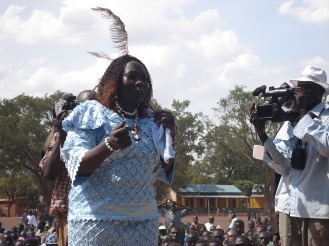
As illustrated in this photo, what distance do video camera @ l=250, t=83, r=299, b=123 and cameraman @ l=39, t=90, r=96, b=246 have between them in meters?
1.11

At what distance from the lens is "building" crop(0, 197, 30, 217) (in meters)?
54.8

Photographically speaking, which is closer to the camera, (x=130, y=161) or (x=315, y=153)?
(x=130, y=161)

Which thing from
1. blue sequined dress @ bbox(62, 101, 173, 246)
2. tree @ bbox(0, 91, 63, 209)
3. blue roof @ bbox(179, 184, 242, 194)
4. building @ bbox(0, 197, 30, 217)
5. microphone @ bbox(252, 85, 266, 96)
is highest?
tree @ bbox(0, 91, 63, 209)

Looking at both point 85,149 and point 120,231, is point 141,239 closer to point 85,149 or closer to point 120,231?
point 120,231

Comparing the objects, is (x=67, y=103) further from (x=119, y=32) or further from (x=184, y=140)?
(x=184, y=140)

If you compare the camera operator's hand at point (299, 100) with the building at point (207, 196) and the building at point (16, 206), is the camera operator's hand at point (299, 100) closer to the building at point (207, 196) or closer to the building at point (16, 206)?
the building at point (207, 196)

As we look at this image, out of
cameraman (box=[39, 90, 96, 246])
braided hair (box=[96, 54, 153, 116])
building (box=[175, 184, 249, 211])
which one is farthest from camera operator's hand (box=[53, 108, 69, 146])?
building (box=[175, 184, 249, 211])

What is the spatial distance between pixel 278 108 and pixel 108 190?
5.16 ft

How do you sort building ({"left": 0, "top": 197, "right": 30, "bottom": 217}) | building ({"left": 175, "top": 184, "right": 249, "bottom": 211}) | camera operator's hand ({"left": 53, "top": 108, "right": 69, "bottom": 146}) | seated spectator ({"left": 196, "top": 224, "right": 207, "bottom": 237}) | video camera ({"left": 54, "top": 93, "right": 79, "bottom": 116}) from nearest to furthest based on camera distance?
1. camera operator's hand ({"left": 53, "top": 108, "right": 69, "bottom": 146})
2. video camera ({"left": 54, "top": 93, "right": 79, "bottom": 116})
3. seated spectator ({"left": 196, "top": 224, "right": 207, "bottom": 237})
4. building ({"left": 0, "top": 197, "right": 30, "bottom": 217})
5. building ({"left": 175, "top": 184, "right": 249, "bottom": 211})

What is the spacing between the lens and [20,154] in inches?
1401

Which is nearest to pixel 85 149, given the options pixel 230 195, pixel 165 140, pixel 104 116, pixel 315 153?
pixel 104 116

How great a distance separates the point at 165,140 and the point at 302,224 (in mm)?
1500

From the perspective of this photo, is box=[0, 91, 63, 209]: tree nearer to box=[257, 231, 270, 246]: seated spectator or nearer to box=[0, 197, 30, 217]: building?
box=[0, 197, 30, 217]: building

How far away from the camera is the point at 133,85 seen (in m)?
2.90
